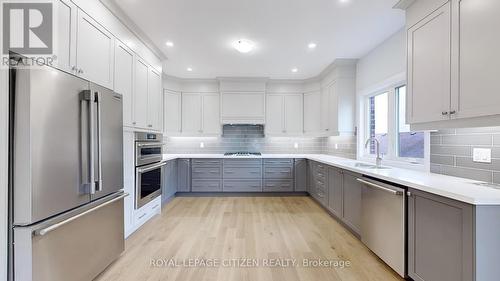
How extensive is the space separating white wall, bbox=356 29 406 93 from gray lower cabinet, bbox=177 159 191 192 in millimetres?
3518

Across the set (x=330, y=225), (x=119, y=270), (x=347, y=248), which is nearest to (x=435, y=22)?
(x=347, y=248)

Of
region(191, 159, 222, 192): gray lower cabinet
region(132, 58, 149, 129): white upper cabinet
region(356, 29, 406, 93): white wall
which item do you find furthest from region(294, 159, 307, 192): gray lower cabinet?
region(132, 58, 149, 129): white upper cabinet

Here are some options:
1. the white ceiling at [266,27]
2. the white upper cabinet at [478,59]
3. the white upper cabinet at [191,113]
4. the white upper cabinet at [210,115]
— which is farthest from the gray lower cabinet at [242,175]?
the white upper cabinet at [478,59]

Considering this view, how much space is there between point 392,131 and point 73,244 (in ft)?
A: 11.7

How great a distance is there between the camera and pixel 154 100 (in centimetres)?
361

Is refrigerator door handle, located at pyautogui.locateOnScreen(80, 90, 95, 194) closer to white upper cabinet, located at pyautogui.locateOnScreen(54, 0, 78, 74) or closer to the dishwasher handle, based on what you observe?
white upper cabinet, located at pyautogui.locateOnScreen(54, 0, 78, 74)

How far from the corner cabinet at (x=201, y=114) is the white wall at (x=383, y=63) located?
290 centimetres

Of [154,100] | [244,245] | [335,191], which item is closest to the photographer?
[244,245]

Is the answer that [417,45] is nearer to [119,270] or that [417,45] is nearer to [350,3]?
[350,3]

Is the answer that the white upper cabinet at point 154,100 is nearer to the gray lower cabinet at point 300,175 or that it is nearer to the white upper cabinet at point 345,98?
the gray lower cabinet at point 300,175

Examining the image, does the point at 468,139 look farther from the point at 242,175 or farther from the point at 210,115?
the point at 210,115

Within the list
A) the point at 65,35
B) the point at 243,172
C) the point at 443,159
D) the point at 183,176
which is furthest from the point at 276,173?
the point at 65,35

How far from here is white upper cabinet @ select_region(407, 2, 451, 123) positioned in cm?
183

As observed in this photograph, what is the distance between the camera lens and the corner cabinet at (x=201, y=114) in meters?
5.34
